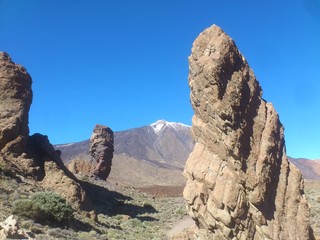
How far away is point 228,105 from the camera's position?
413 inches

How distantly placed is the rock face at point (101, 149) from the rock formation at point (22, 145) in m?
20.8

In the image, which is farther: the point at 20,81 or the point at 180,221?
the point at 180,221

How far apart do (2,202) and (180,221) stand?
62.8 ft

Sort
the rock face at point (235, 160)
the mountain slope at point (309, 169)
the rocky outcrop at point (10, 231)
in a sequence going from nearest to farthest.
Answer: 1. the rock face at point (235, 160)
2. the rocky outcrop at point (10, 231)
3. the mountain slope at point (309, 169)

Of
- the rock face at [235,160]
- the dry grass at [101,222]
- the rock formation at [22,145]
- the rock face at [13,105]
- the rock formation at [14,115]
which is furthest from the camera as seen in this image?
the rock face at [13,105]

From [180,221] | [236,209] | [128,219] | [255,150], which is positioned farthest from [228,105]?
[180,221]

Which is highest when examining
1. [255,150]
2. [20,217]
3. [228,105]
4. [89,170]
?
[89,170]

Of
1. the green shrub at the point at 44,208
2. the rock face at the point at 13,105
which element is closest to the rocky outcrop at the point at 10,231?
the green shrub at the point at 44,208

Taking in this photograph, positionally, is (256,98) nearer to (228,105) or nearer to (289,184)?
(228,105)

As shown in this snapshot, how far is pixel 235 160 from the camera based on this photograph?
10.3 m

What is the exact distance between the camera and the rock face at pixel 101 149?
5344 cm

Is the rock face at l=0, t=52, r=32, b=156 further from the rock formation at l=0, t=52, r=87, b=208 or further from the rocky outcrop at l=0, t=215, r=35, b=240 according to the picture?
the rocky outcrop at l=0, t=215, r=35, b=240

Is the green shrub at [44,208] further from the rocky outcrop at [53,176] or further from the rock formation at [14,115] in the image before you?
the rock formation at [14,115]

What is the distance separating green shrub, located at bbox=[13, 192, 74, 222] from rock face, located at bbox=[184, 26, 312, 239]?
1068cm
